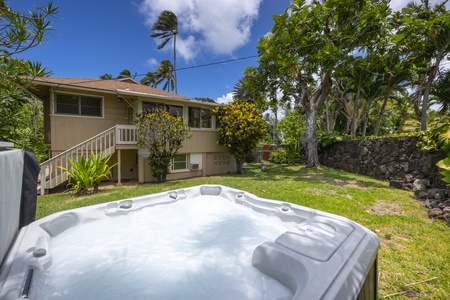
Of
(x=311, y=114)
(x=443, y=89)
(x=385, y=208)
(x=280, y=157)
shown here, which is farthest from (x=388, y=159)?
(x=443, y=89)

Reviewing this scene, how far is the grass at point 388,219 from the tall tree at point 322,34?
17.8 ft

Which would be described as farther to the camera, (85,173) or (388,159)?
(388,159)

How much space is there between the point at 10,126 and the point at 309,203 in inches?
312

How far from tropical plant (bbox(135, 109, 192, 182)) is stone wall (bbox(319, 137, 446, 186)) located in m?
8.68

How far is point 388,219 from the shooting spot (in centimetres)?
431

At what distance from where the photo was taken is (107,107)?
916 cm

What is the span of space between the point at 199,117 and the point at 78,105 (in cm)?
529

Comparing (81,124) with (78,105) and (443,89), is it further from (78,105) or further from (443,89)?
(443,89)

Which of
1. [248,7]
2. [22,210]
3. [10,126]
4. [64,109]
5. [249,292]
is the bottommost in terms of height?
[249,292]

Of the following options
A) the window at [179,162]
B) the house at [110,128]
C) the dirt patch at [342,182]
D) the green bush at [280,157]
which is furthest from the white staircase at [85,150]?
the green bush at [280,157]

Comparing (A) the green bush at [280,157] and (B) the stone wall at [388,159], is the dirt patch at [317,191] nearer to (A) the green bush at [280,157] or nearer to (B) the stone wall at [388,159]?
(B) the stone wall at [388,159]

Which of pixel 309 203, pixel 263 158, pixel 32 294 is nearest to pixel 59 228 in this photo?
pixel 32 294

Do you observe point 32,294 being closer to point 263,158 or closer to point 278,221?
point 278,221

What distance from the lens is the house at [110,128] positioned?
7.73 meters
